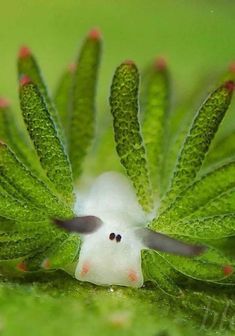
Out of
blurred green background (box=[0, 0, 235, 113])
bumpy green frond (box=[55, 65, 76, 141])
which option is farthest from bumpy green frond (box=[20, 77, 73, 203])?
blurred green background (box=[0, 0, 235, 113])

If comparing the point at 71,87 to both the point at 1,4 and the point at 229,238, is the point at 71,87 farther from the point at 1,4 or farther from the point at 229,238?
the point at 1,4

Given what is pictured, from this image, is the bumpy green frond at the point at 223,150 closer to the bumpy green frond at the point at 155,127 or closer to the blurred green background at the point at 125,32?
the bumpy green frond at the point at 155,127

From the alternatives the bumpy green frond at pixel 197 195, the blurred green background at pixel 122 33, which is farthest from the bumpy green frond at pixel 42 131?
→ the blurred green background at pixel 122 33

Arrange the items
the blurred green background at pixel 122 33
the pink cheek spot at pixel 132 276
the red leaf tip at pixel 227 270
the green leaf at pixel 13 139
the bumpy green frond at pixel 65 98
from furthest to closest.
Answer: the blurred green background at pixel 122 33 < the bumpy green frond at pixel 65 98 < the green leaf at pixel 13 139 < the pink cheek spot at pixel 132 276 < the red leaf tip at pixel 227 270

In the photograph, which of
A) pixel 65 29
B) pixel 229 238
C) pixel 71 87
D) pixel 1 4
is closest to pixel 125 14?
pixel 65 29

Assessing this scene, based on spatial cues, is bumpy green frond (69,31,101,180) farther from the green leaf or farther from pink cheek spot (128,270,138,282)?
pink cheek spot (128,270,138,282)

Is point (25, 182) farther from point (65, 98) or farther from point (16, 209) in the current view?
point (65, 98)

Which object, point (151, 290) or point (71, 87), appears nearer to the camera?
point (151, 290)
